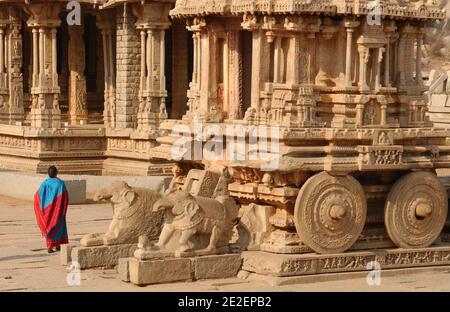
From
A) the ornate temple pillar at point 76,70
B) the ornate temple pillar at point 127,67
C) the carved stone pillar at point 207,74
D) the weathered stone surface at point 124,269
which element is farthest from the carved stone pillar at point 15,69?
the weathered stone surface at point 124,269

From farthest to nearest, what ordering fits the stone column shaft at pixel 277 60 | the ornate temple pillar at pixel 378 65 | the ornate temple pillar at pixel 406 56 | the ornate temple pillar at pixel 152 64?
1. the ornate temple pillar at pixel 152 64
2. the ornate temple pillar at pixel 406 56
3. the ornate temple pillar at pixel 378 65
4. the stone column shaft at pixel 277 60

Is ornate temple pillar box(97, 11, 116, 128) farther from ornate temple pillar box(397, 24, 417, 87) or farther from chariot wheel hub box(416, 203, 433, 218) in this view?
chariot wheel hub box(416, 203, 433, 218)

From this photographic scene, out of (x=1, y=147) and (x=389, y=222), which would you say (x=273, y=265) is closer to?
(x=389, y=222)

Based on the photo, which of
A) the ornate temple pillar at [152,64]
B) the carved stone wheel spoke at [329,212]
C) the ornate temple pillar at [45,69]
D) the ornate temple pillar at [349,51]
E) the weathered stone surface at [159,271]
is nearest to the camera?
the weathered stone surface at [159,271]

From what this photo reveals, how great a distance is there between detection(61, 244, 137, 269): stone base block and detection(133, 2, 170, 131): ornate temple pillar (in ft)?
36.8

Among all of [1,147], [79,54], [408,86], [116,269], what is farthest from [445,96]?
[116,269]

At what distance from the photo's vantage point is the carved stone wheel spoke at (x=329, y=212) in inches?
470

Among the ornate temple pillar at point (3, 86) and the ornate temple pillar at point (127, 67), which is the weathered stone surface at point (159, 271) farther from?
the ornate temple pillar at point (3, 86)

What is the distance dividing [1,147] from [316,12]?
14.3 m

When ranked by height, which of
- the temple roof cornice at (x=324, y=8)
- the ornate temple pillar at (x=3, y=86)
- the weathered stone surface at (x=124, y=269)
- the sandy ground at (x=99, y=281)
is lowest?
the sandy ground at (x=99, y=281)

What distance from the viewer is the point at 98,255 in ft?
41.0

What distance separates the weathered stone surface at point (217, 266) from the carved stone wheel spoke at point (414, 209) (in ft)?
5.95

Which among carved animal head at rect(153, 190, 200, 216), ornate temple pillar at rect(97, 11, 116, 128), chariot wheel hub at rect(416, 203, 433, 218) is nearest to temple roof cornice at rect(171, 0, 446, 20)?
chariot wheel hub at rect(416, 203, 433, 218)

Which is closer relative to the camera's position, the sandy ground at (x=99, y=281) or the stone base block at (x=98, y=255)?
the sandy ground at (x=99, y=281)
